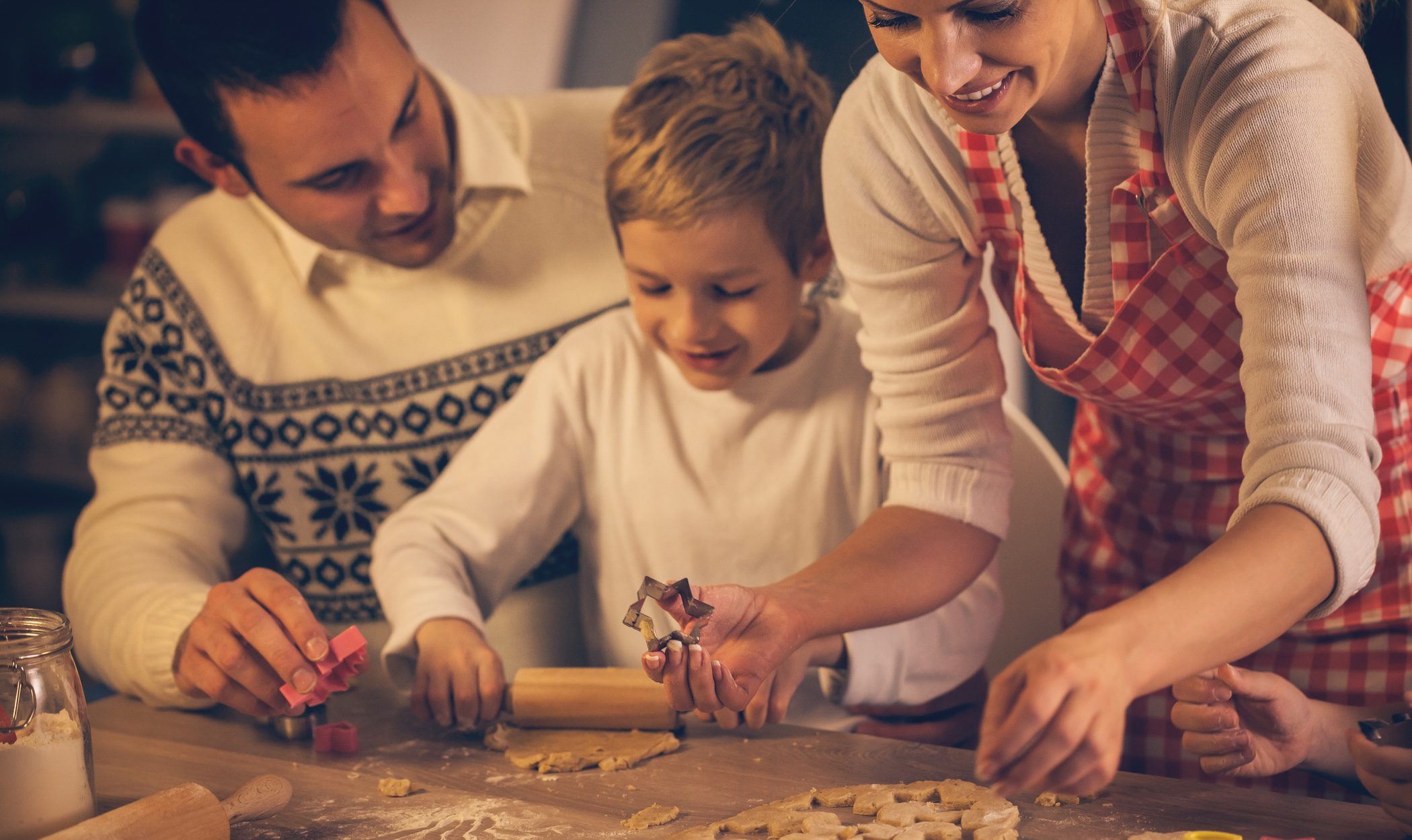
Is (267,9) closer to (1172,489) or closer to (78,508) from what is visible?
(1172,489)

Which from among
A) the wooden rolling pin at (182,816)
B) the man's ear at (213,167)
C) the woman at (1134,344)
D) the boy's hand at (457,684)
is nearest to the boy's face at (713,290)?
the woman at (1134,344)

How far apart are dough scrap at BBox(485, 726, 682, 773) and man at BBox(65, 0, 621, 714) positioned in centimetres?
48

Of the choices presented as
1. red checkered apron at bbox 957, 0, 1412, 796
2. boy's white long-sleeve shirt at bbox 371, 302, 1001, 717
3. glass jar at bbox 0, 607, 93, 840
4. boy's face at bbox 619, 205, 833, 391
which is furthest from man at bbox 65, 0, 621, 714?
red checkered apron at bbox 957, 0, 1412, 796

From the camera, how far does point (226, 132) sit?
51.3 inches

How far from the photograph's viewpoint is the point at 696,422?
133cm

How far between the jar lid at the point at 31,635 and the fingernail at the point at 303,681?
172 millimetres

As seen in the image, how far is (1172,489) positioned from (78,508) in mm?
2589

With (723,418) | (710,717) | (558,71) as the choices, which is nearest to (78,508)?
(558,71)

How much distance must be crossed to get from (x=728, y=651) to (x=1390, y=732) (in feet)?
1.42

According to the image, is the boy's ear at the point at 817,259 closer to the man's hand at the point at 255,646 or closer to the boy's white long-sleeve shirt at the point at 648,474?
the boy's white long-sleeve shirt at the point at 648,474

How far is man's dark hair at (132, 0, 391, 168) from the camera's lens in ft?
4.02

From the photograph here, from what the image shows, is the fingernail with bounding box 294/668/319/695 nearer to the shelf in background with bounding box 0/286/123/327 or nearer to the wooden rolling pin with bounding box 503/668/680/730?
the wooden rolling pin with bounding box 503/668/680/730

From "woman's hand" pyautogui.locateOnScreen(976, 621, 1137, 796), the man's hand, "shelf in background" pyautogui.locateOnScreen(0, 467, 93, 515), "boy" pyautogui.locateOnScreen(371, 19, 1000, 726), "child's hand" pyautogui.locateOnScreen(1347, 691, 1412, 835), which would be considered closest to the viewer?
"woman's hand" pyautogui.locateOnScreen(976, 621, 1137, 796)

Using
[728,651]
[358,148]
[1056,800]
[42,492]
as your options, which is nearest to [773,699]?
[728,651]
